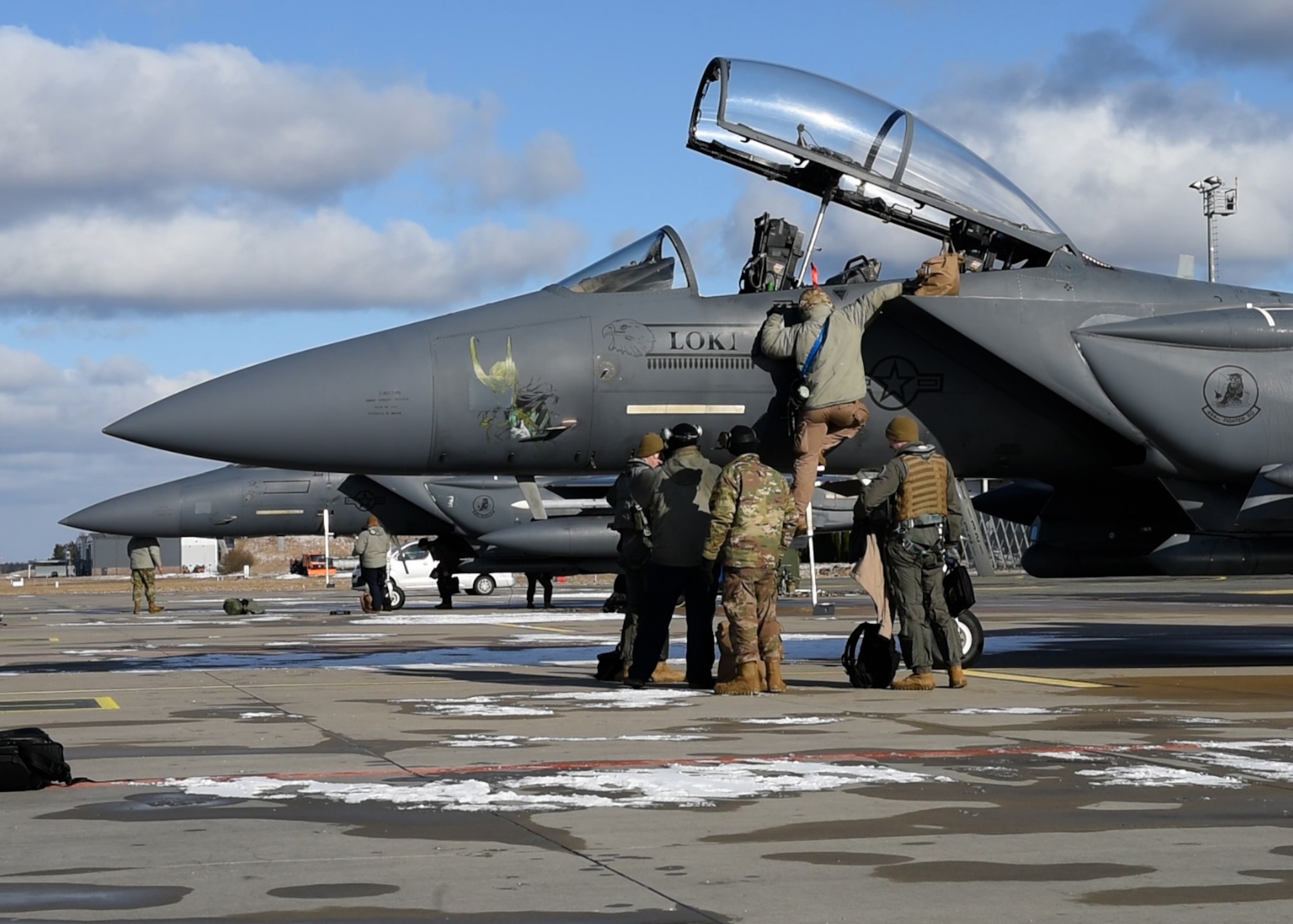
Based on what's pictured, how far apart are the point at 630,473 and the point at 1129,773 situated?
17.0 ft

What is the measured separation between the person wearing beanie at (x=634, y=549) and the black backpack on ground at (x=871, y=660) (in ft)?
4.32

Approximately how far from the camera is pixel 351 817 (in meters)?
5.35

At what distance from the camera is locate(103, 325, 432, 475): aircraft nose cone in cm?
1016

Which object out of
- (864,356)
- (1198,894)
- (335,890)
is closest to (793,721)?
(864,356)

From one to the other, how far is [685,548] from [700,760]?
3.68 metres

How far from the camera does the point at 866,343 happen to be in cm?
1059

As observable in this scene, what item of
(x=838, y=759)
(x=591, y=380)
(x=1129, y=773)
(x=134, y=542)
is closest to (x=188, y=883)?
(x=838, y=759)

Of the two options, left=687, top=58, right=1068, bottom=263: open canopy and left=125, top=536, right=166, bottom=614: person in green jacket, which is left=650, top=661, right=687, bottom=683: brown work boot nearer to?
left=687, top=58, right=1068, bottom=263: open canopy

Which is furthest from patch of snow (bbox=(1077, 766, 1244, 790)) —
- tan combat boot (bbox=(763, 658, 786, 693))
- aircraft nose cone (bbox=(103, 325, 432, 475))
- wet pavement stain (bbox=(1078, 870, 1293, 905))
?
aircraft nose cone (bbox=(103, 325, 432, 475))

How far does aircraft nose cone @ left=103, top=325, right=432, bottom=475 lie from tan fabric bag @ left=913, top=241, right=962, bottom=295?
3.37m

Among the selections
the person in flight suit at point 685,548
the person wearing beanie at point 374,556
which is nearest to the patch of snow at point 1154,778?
the person in flight suit at point 685,548

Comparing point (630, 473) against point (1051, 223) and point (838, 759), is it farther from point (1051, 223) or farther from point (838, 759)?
point (838, 759)

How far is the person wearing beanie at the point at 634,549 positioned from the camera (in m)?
10.6

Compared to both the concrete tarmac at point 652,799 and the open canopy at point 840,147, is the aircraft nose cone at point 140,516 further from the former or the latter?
the open canopy at point 840,147
